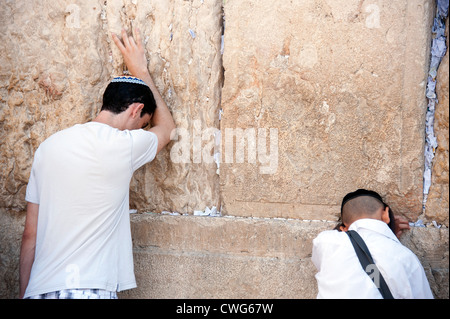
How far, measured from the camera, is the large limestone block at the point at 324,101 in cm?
261

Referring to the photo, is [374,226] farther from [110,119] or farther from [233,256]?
[110,119]

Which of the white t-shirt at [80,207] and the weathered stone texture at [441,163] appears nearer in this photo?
the white t-shirt at [80,207]

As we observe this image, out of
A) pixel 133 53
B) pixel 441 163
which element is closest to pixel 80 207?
pixel 133 53

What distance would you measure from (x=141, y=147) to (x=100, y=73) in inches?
31.6

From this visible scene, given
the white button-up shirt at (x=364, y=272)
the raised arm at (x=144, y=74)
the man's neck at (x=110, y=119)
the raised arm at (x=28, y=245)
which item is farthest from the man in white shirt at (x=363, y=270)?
the raised arm at (x=28, y=245)

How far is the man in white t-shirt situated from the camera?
7.27 ft

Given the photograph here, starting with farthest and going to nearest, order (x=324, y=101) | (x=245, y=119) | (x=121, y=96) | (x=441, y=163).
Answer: (x=245, y=119)
(x=324, y=101)
(x=441, y=163)
(x=121, y=96)

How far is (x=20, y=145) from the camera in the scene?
3018mm

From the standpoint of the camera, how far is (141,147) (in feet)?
7.91

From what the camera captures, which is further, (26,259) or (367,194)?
(367,194)

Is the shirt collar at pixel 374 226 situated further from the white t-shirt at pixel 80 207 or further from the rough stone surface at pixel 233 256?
the white t-shirt at pixel 80 207

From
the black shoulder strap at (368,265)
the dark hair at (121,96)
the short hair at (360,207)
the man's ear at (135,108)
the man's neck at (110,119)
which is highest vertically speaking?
the dark hair at (121,96)

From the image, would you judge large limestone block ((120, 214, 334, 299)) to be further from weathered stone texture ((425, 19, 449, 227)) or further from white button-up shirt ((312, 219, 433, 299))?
weathered stone texture ((425, 19, 449, 227))

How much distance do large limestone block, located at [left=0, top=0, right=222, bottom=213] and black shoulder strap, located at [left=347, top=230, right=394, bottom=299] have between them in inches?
40.9
